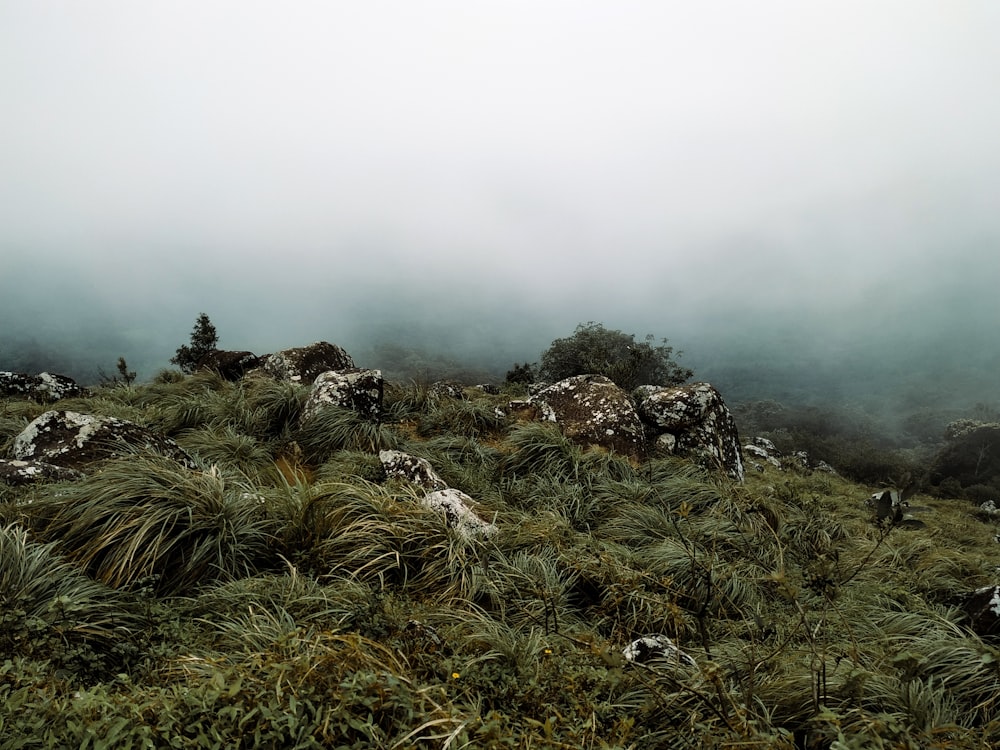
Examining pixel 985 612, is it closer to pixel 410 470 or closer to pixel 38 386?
pixel 410 470

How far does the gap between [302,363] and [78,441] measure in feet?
17.9

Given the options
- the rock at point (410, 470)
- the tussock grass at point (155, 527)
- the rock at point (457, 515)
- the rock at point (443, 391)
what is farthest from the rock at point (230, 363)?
the rock at point (457, 515)

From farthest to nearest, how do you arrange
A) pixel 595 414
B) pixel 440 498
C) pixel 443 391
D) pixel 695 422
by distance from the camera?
1. pixel 443 391
2. pixel 695 422
3. pixel 595 414
4. pixel 440 498

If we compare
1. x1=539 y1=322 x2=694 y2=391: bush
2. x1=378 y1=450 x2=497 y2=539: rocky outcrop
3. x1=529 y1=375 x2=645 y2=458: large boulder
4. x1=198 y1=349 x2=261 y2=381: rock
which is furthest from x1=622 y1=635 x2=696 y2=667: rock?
x1=539 y1=322 x2=694 y2=391: bush

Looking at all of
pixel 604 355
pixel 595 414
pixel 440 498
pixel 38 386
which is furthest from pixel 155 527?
pixel 604 355

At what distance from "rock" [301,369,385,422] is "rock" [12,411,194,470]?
7.80ft

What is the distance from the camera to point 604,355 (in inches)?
906

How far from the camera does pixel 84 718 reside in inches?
60.7

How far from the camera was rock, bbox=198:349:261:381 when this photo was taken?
12148 millimetres

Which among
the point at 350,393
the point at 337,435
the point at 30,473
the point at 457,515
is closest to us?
the point at 30,473

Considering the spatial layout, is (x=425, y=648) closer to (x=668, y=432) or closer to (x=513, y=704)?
(x=513, y=704)

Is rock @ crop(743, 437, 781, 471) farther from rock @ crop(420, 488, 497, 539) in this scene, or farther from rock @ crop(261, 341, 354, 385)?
rock @ crop(420, 488, 497, 539)

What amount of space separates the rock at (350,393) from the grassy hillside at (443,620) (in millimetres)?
1067

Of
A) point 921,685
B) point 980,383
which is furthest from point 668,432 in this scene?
point 980,383
